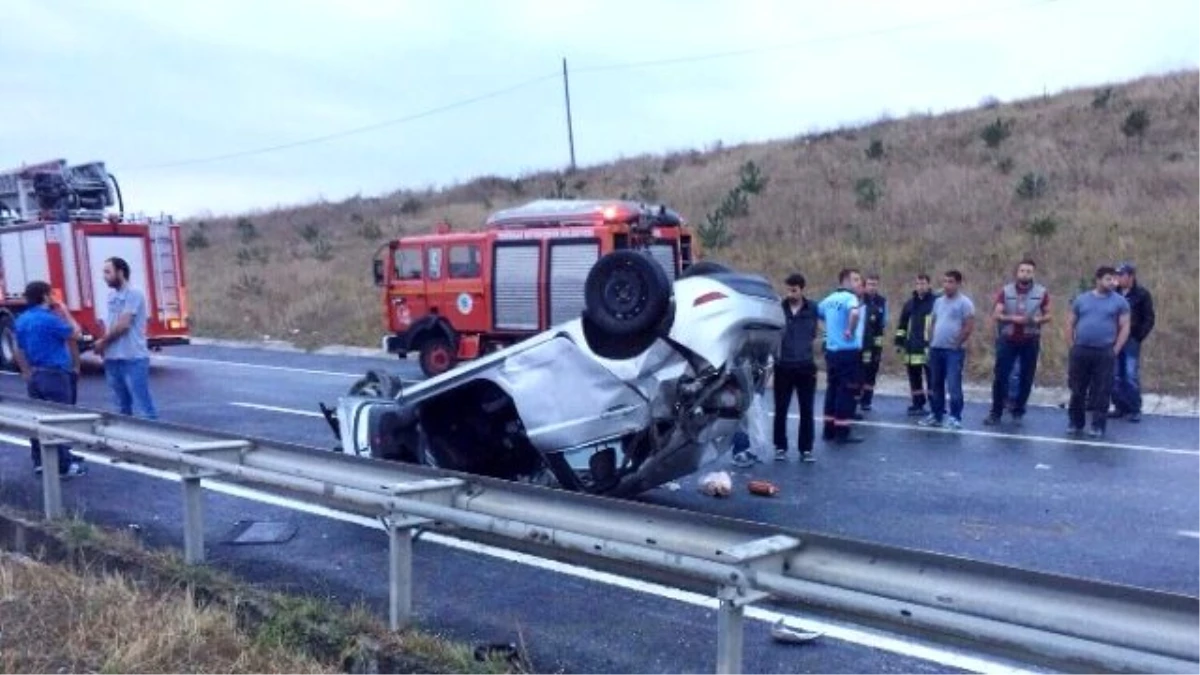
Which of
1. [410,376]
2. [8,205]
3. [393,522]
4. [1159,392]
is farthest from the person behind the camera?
[8,205]

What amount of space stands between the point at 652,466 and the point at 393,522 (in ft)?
9.03

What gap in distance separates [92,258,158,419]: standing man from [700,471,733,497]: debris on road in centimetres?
517

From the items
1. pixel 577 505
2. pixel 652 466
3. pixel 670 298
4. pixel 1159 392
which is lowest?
pixel 1159 392

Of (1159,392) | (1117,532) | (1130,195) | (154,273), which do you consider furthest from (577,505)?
(1130,195)

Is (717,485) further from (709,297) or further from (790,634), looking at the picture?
(790,634)

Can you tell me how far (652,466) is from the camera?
7.71m

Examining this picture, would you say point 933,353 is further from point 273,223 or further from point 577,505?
point 273,223

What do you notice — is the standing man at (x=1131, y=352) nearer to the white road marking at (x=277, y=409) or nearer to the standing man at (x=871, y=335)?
the standing man at (x=871, y=335)

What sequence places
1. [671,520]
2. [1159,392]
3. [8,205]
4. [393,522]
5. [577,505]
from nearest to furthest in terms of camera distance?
[671,520]
[577,505]
[393,522]
[1159,392]
[8,205]

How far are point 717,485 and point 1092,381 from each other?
5.06m

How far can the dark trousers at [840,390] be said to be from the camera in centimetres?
1171

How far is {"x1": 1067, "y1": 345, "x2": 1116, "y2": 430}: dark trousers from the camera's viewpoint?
1177 cm

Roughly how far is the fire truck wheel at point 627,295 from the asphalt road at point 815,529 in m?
1.58

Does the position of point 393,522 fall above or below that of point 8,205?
below
